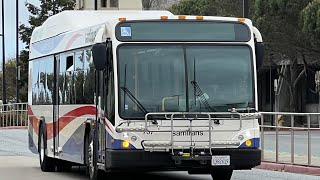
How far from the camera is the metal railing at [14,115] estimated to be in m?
45.4

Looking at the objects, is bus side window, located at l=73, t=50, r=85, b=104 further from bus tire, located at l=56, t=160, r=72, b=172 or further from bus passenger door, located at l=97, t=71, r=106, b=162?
bus tire, located at l=56, t=160, r=72, b=172

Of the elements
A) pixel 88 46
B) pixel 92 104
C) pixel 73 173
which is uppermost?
pixel 88 46

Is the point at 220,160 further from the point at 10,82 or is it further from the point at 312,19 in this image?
the point at 10,82

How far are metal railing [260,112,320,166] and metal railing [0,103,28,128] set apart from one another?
2705 centimetres

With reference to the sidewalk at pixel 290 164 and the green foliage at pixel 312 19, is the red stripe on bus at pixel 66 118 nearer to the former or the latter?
the sidewalk at pixel 290 164

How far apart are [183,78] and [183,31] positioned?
935mm

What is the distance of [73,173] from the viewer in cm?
1900

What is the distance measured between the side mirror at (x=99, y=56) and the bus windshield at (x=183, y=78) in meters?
0.29

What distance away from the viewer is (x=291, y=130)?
18719 mm

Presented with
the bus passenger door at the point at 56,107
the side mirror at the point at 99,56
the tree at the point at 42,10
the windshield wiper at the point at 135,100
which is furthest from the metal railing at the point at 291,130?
the tree at the point at 42,10

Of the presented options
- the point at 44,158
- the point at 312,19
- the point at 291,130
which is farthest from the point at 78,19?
the point at 312,19

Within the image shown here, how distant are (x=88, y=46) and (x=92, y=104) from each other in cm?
117

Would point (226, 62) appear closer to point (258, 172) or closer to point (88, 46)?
point (88, 46)

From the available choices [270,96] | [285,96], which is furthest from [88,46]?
[270,96]
